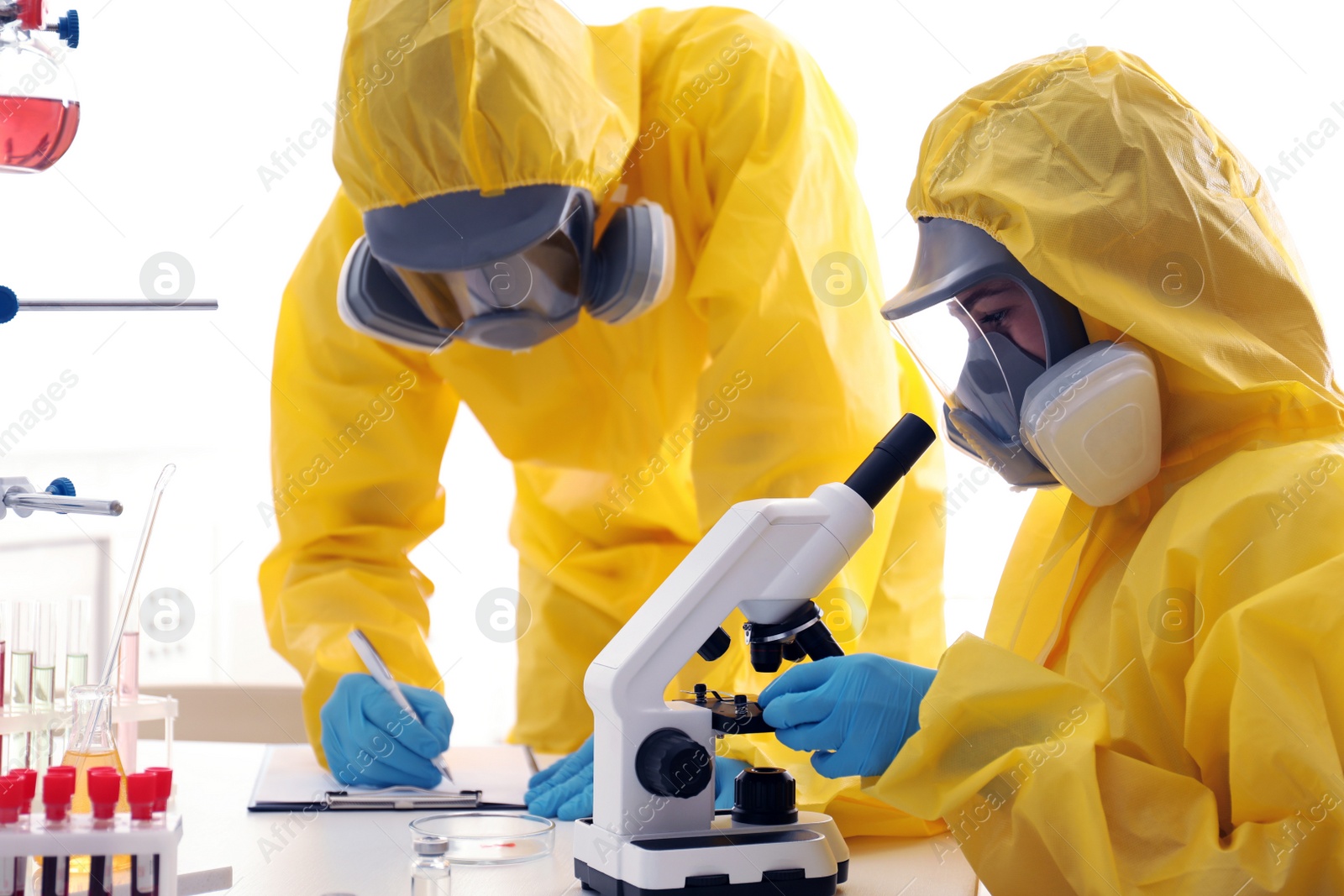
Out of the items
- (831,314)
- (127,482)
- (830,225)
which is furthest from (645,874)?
(127,482)

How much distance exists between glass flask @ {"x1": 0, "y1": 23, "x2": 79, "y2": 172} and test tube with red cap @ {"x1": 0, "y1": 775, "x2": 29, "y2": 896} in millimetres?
678

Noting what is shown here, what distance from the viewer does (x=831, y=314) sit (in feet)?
5.38

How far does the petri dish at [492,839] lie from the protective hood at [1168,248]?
73 cm

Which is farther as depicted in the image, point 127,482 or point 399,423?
point 127,482

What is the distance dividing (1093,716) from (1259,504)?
225 millimetres

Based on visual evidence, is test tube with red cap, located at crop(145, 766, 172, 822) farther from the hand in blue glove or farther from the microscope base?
the hand in blue glove

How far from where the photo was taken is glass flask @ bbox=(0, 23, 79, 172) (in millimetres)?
1235

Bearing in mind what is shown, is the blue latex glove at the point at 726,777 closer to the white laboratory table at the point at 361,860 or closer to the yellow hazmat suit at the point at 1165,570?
the white laboratory table at the point at 361,860

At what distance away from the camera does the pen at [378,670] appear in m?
1.65

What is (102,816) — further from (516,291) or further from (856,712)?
(516,291)

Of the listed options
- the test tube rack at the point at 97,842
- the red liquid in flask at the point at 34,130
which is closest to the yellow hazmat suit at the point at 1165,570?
the test tube rack at the point at 97,842

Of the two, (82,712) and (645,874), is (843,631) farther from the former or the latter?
(82,712)

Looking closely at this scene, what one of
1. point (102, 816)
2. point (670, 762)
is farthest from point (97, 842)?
point (670, 762)

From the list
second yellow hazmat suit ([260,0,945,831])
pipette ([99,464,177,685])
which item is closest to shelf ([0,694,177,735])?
pipette ([99,464,177,685])
